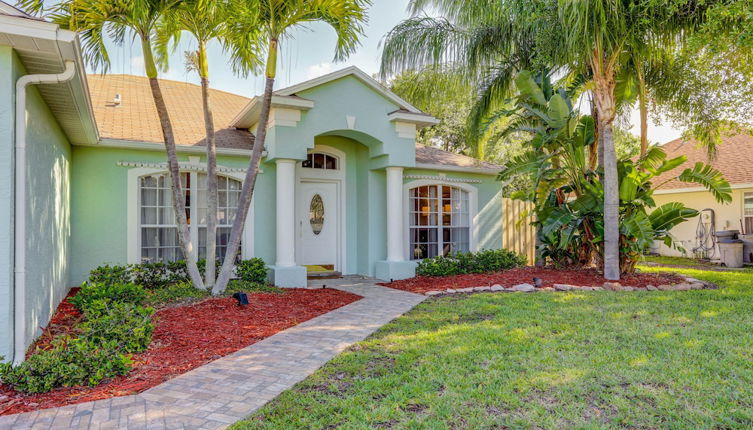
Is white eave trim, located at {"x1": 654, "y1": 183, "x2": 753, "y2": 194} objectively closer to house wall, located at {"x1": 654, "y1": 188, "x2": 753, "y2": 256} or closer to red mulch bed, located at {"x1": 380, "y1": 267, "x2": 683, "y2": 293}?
house wall, located at {"x1": 654, "y1": 188, "x2": 753, "y2": 256}

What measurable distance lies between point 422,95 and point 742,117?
8178 millimetres

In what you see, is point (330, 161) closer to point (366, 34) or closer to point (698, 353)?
point (366, 34)

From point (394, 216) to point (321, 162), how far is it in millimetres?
2506

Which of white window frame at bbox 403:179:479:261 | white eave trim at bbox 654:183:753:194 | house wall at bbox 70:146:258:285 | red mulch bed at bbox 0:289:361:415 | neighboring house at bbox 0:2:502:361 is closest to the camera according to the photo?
red mulch bed at bbox 0:289:361:415

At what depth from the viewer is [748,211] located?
1502 centimetres

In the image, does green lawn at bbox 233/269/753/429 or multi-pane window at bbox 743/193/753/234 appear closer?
green lawn at bbox 233/269/753/429

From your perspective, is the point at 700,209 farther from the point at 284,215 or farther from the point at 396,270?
the point at 284,215

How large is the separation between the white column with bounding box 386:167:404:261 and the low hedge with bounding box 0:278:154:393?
6.13 m

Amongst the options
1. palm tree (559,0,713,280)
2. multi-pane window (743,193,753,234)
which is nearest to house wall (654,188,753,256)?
multi-pane window (743,193,753,234)

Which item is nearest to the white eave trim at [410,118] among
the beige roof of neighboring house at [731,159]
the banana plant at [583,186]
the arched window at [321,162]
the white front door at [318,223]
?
the arched window at [321,162]

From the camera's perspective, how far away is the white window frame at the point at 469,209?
11.7 meters

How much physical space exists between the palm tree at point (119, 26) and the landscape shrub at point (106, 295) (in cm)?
123

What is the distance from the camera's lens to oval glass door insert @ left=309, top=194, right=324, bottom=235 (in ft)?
37.8

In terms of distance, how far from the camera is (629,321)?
6098mm
